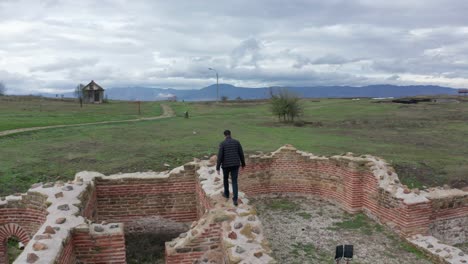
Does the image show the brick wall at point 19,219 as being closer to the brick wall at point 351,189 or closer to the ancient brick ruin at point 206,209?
the ancient brick ruin at point 206,209

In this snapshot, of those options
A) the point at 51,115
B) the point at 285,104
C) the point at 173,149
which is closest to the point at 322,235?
the point at 173,149

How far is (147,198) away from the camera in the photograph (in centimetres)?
1116

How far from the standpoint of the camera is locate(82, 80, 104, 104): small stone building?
71.7m

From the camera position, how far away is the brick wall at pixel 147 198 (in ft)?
35.7

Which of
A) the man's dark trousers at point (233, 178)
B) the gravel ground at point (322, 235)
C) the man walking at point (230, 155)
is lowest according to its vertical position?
the gravel ground at point (322, 235)

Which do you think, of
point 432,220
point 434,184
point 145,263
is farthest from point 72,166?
point 434,184

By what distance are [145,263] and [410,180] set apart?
1213 cm

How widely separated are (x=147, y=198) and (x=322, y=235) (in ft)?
16.3

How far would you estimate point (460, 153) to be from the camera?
22875 millimetres

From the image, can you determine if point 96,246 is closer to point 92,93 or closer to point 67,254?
point 67,254

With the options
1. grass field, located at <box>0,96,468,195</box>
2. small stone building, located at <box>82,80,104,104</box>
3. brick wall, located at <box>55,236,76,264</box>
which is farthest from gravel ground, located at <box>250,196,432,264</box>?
small stone building, located at <box>82,80,104,104</box>

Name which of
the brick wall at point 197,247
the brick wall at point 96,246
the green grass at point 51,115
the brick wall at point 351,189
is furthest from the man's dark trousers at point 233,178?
the green grass at point 51,115

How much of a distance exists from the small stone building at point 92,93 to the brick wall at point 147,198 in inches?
2569

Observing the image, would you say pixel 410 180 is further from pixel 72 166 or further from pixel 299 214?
pixel 72 166
